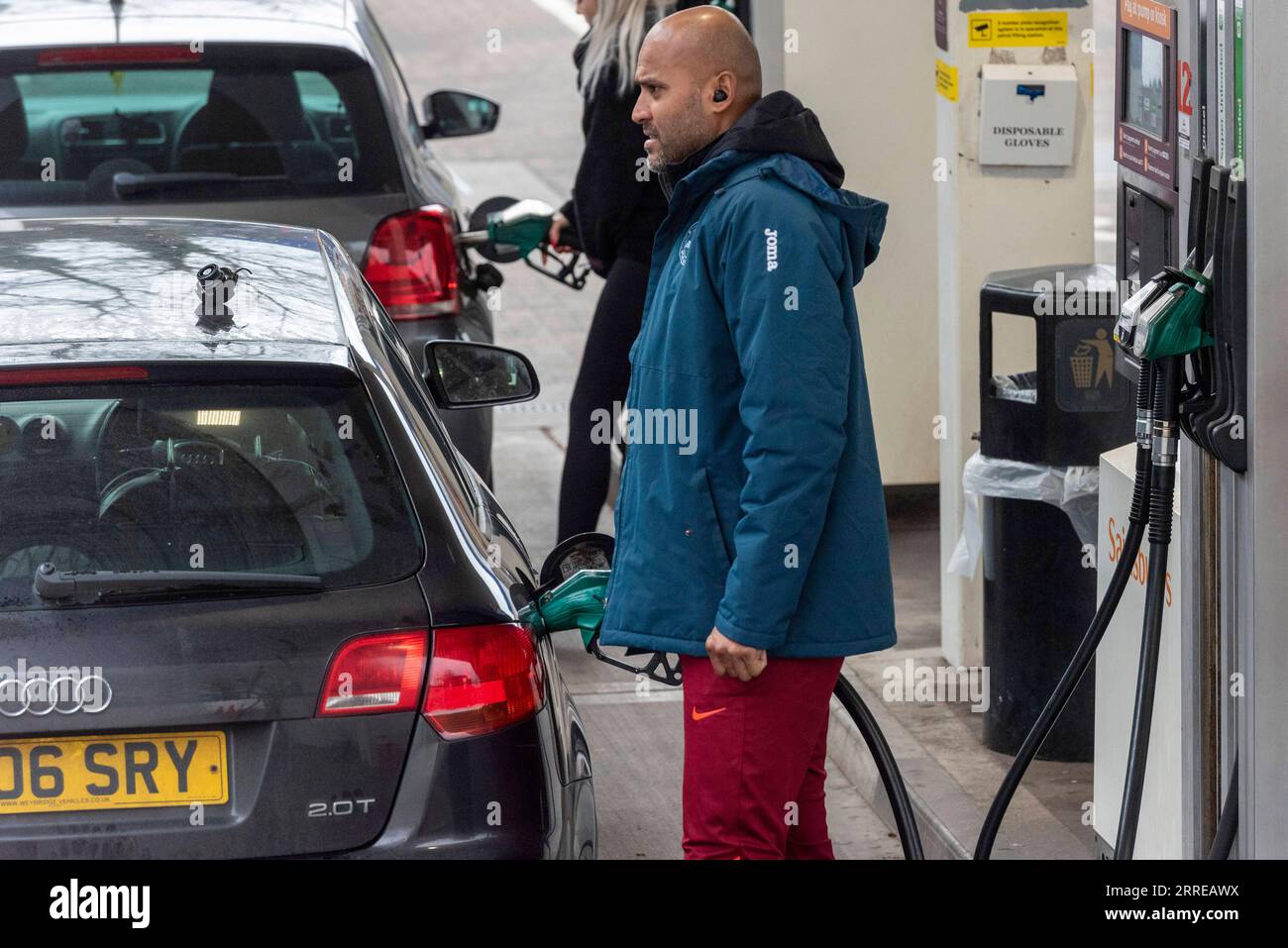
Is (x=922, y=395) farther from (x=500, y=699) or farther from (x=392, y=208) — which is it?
(x=500, y=699)

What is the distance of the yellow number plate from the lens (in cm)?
284

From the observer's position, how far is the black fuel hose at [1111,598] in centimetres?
319

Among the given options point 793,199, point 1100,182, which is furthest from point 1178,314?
point 1100,182

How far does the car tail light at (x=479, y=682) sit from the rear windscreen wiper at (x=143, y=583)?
241 millimetres

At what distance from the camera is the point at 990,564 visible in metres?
4.93

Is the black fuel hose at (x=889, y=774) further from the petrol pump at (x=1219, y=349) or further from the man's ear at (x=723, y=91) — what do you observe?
the man's ear at (x=723, y=91)

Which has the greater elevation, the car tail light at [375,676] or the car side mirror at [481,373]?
the car side mirror at [481,373]

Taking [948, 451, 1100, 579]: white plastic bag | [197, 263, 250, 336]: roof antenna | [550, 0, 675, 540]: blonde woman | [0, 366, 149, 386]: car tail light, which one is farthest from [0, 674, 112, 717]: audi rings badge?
[550, 0, 675, 540]: blonde woman

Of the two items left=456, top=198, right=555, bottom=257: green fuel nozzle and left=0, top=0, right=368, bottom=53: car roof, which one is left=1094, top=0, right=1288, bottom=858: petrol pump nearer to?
left=0, top=0, right=368, bottom=53: car roof

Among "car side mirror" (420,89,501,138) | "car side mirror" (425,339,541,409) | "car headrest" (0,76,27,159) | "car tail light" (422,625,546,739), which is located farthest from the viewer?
"car side mirror" (420,89,501,138)

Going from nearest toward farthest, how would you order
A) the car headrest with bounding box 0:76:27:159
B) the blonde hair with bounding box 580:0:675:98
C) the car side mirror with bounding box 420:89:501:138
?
the blonde hair with bounding box 580:0:675:98 < the car headrest with bounding box 0:76:27:159 < the car side mirror with bounding box 420:89:501:138

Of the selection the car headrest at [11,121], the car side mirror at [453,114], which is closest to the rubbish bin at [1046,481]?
the car headrest at [11,121]

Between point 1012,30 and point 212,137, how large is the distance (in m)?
2.49

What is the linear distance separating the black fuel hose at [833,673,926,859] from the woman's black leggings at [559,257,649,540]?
92.3 inches
